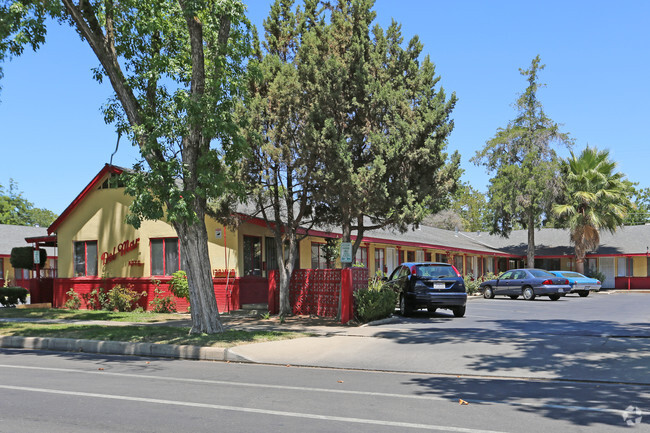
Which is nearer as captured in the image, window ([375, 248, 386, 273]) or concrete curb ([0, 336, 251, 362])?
concrete curb ([0, 336, 251, 362])

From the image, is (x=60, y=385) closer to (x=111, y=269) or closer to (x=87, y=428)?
(x=87, y=428)

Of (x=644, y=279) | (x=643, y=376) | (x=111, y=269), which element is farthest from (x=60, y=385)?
(x=644, y=279)

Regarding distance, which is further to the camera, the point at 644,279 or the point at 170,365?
the point at 644,279

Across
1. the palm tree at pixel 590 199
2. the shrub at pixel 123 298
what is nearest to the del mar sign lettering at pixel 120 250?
the shrub at pixel 123 298

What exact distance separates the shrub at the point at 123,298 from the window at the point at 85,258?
82.7 inches

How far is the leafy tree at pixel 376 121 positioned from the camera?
16094mm

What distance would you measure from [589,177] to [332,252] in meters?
26.4

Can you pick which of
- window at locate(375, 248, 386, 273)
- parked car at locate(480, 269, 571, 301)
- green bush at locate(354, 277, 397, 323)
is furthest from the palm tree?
green bush at locate(354, 277, 397, 323)

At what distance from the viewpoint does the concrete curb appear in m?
11.7

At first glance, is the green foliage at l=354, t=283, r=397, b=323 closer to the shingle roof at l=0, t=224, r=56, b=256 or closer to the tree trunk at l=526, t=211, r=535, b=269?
the shingle roof at l=0, t=224, r=56, b=256

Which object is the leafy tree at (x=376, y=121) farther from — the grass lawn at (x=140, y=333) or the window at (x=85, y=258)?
the window at (x=85, y=258)

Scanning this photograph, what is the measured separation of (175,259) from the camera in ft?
A: 72.2

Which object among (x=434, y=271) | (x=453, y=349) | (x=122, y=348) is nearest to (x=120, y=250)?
(x=122, y=348)

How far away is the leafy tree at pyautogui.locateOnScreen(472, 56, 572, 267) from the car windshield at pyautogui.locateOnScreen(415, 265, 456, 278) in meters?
28.2
